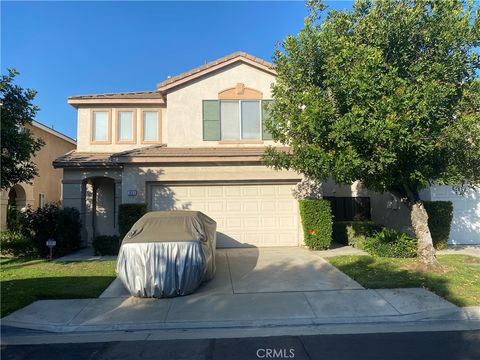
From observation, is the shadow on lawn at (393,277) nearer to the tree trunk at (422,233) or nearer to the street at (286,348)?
the tree trunk at (422,233)

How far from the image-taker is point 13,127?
10.2m

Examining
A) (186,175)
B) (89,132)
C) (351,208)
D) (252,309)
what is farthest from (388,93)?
(89,132)

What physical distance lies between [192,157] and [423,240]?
7.54m

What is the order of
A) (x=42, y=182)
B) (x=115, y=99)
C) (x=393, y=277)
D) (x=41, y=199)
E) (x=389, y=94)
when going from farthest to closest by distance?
(x=42, y=182) → (x=41, y=199) → (x=115, y=99) → (x=393, y=277) → (x=389, y=94)

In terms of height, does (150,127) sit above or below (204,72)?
below

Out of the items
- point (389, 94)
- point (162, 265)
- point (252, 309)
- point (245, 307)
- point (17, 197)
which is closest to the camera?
point (252, 309)

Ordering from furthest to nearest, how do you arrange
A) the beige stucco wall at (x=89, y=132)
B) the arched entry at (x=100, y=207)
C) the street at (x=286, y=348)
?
the beige stucco wall at (x=89, y=132) < the arched entry at (x=100, y=207) < the street at (x=286, y=348)

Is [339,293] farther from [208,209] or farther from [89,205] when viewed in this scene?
[89,205]

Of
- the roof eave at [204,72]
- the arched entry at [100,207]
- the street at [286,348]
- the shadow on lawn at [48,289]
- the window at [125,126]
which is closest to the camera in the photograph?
the street at [286,348]

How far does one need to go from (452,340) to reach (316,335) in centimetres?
192

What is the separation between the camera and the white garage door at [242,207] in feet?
47.4

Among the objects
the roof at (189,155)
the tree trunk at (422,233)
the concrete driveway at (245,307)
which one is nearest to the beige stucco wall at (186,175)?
the roof at (189,155)

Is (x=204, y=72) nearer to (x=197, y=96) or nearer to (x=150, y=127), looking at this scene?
(x=197, y=96)

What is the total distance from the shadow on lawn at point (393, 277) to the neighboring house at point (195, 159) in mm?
3753
